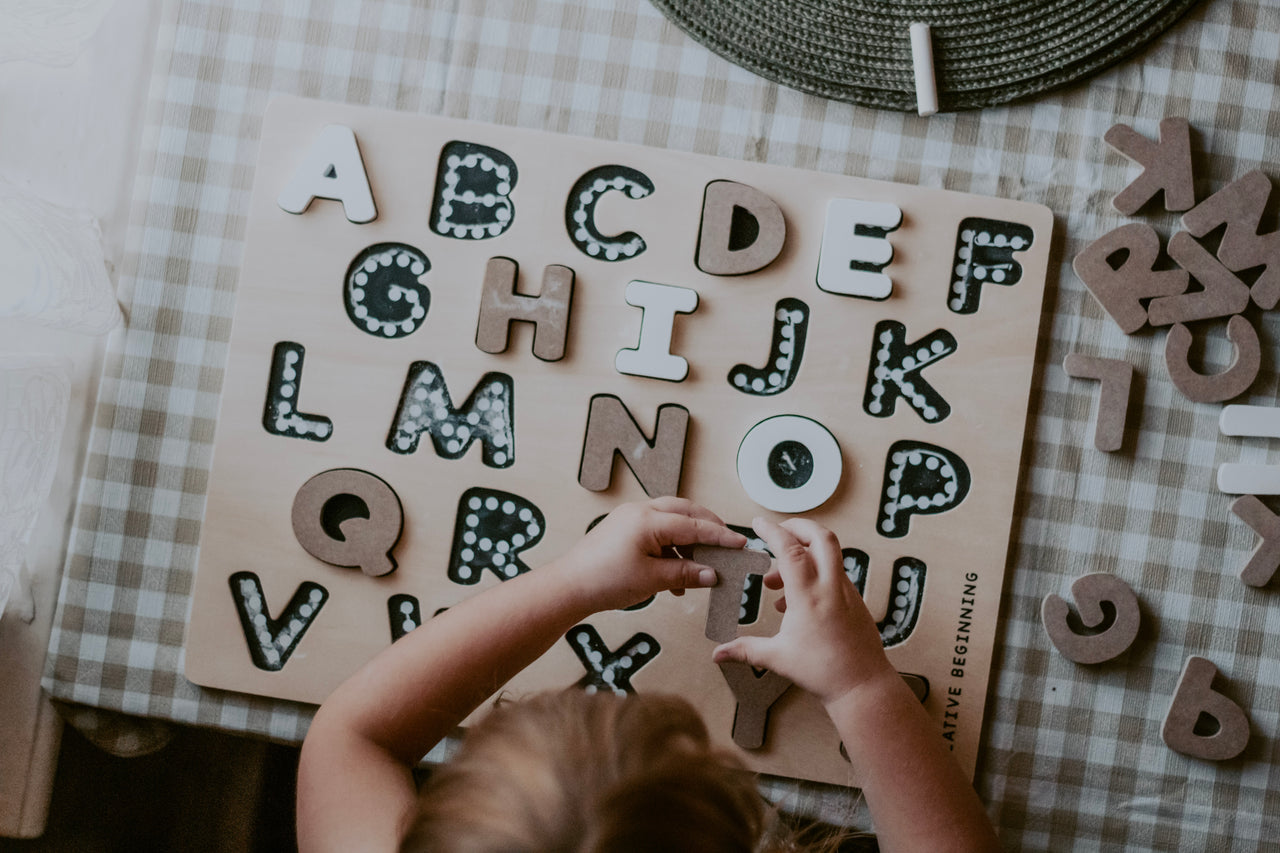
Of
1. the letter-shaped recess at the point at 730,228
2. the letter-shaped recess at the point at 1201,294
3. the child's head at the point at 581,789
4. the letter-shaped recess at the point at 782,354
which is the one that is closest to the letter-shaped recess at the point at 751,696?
the child's head at the point at 581,789

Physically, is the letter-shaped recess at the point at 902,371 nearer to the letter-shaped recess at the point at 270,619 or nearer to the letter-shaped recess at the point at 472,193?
the letter-shaped recess at the point at 472,193

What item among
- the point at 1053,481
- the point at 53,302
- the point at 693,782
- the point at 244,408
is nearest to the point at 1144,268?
the point at 1053,481

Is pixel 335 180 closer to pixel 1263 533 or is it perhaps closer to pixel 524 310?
pixel 524 310

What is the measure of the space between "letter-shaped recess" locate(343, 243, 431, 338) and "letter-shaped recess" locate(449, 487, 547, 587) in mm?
165

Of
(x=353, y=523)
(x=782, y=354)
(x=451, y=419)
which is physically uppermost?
(x=782, y=354)

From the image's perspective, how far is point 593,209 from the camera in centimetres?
85

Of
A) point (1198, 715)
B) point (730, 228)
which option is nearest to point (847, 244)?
point (730, 228)

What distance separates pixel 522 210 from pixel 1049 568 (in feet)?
1.90

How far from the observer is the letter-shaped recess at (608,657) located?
85 cm

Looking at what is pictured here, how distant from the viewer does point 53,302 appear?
29.5 inches

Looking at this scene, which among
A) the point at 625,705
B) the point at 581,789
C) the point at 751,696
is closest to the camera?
the point at 581,789

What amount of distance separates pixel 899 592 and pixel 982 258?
0.31 metres

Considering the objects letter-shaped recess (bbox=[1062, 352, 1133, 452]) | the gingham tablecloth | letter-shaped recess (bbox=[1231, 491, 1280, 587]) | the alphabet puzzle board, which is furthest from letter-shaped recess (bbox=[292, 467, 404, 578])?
letter-shaped recess (bbox=[1231, 491, 1280, 587])

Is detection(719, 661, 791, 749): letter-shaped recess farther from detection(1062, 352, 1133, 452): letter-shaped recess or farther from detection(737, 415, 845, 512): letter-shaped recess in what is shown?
detection(1062, 352, 1133, 452): letter-shaped recess
